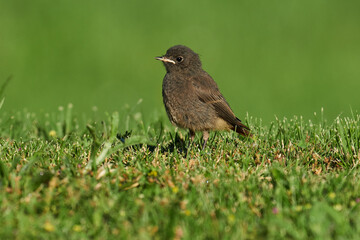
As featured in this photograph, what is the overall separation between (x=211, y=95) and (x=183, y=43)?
6755 millimetres

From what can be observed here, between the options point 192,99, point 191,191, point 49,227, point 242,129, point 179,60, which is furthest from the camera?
point 179,60

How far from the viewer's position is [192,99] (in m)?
7.75

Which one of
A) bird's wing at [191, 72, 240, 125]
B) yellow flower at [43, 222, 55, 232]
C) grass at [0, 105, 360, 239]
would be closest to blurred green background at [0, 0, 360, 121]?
bird's wing at [191, 72, 240, 125]

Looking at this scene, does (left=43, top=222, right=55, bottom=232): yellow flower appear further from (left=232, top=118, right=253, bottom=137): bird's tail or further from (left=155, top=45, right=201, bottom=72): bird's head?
(left=155, top=45, right=201, bottom=72): bird's head

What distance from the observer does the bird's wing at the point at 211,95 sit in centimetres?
787

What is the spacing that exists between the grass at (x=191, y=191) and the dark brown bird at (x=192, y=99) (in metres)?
0.71

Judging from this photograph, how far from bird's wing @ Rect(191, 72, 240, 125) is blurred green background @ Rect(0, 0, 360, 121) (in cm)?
352

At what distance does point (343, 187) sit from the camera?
17.2ft

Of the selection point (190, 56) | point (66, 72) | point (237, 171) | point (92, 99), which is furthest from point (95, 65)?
point (237, 171)

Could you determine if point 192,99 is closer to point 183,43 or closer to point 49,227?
point 49,227

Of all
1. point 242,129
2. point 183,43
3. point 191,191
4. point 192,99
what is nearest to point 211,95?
point 192,99

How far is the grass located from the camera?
4305mm

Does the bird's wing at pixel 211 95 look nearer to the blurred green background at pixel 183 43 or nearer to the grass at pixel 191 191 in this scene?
the grass at pixel 191 191

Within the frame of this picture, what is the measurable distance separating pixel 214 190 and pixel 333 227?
124 centimetres
